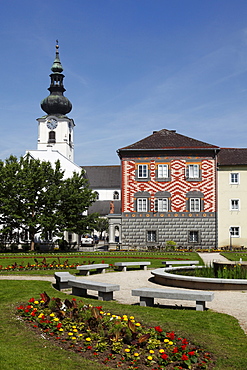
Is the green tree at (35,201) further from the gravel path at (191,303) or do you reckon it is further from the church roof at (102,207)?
the church roof at (102,207)

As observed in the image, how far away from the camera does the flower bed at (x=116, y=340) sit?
6459 millimetres

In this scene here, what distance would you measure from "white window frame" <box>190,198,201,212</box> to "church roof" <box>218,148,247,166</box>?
14.0 ft

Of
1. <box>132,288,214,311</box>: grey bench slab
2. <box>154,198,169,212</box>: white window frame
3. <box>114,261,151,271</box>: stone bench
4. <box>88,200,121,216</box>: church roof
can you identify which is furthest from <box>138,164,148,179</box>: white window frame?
<box>88,200,121,216</box>: church roof

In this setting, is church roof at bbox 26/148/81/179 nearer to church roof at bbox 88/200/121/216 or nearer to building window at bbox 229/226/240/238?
church roof at bbox 88/200/121/216

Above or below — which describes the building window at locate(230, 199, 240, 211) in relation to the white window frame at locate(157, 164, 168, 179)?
below

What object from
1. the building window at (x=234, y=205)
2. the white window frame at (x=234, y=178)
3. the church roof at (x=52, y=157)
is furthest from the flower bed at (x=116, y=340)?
the church roof at (x=52, y=157)

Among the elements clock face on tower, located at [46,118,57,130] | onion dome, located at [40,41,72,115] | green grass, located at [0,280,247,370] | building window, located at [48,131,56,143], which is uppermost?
onion dome, located at [40,41,72,115]

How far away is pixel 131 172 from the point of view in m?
41.2

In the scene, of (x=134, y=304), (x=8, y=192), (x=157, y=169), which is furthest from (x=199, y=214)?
(x=134, y=304)

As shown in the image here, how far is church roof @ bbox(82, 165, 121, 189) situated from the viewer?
77625mm

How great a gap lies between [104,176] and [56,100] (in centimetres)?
1669

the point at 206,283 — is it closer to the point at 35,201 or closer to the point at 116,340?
the point at 116,340

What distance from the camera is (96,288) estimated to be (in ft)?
36.2

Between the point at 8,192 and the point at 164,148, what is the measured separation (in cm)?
1546
